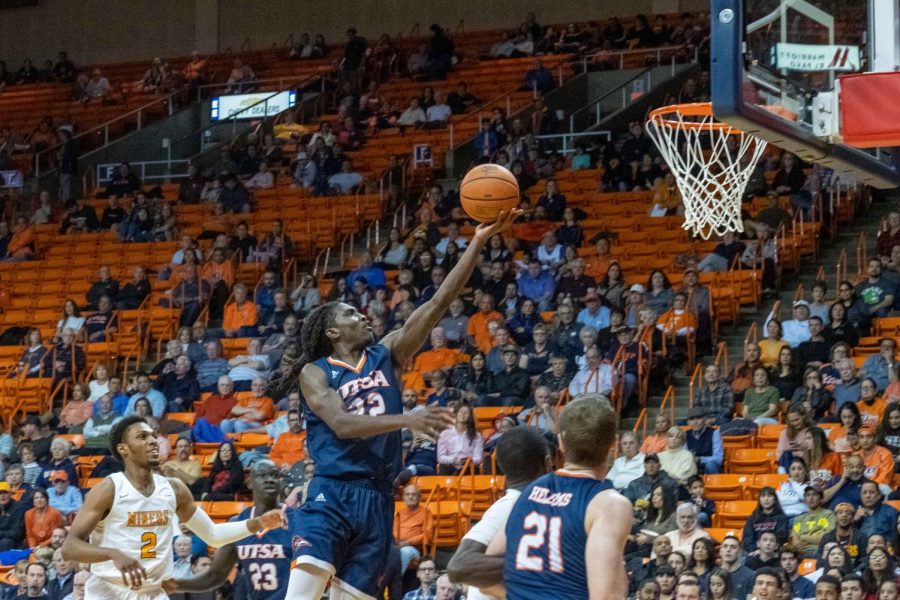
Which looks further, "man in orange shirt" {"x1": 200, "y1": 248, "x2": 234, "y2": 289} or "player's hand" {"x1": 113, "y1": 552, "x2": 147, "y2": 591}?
"man in orange shirt" {"x1": 200, "y1": 248, "x2": 234, "y2": 289}

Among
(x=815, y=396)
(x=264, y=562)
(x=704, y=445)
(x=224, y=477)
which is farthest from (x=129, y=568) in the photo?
(x=815, y=396)

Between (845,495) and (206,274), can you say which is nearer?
(845,495)

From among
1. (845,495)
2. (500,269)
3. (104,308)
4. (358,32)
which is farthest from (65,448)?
(358,32)

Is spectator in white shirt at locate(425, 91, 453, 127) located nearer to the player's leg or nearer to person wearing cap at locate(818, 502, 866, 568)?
person wearing cap at locate(818, 502, 866, 568)

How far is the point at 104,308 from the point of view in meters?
19.4

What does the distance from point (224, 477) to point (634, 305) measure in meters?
4.74

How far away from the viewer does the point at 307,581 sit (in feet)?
20.6

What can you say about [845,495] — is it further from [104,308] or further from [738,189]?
[104,308]

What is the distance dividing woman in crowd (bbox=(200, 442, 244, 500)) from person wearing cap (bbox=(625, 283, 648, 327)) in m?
4.42

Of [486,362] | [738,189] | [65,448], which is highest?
[738,189]

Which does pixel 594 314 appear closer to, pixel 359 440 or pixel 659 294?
pixel 659 294

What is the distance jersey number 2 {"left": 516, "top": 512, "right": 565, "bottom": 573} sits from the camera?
4578 millimetres

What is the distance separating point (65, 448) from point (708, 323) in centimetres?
716

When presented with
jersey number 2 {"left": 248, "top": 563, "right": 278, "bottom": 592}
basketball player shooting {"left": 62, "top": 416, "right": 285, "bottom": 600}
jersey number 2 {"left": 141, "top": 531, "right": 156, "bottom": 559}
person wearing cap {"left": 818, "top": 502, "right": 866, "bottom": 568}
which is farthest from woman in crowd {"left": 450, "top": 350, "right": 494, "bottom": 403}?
jersey number 2 {"left": 141, "top": 531, "right": 156, "bottom": 559}
